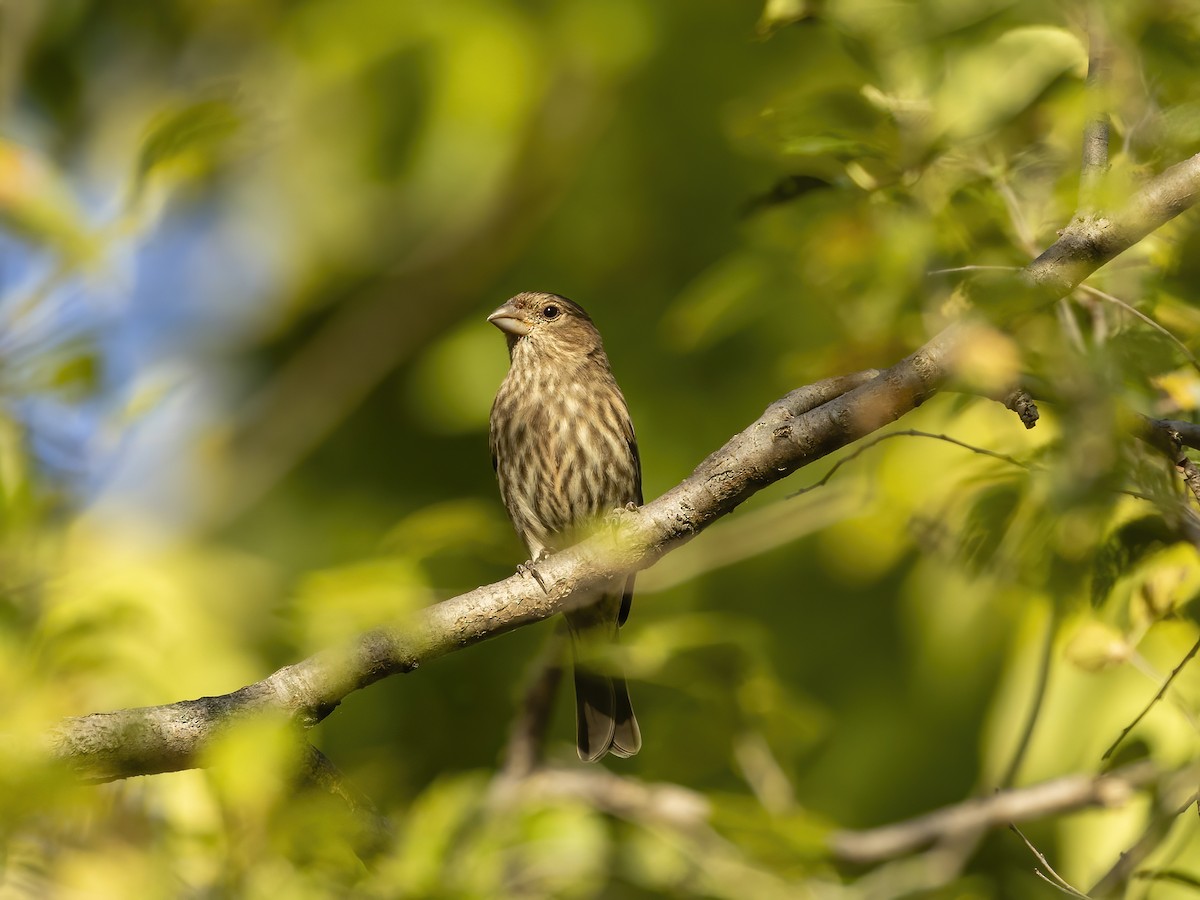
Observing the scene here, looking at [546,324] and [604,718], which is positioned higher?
[546,324]

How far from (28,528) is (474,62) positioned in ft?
6.70

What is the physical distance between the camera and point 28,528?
2797 mm

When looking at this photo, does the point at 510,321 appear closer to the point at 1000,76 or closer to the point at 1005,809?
the point at 1005,809

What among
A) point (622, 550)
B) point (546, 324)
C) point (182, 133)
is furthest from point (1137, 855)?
point (546, 324)

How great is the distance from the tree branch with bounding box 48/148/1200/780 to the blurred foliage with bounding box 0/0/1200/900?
0.31 feet

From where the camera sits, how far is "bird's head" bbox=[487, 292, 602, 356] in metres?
5.12

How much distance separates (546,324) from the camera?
5.18 m

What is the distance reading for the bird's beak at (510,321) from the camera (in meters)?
5.09

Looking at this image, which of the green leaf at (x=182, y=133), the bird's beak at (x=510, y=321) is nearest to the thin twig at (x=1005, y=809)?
the green leaf at (x=182, y=133)

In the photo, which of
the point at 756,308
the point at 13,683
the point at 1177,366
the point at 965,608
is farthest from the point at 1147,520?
the point at 13,683

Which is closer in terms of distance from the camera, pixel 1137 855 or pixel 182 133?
pixel 182 133

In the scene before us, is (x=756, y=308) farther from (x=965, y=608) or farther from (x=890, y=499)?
(x=965, y=608)

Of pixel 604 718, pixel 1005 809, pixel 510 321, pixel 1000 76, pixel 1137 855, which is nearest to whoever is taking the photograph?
pixel 1000 76

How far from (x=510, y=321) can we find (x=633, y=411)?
569 millimetres
